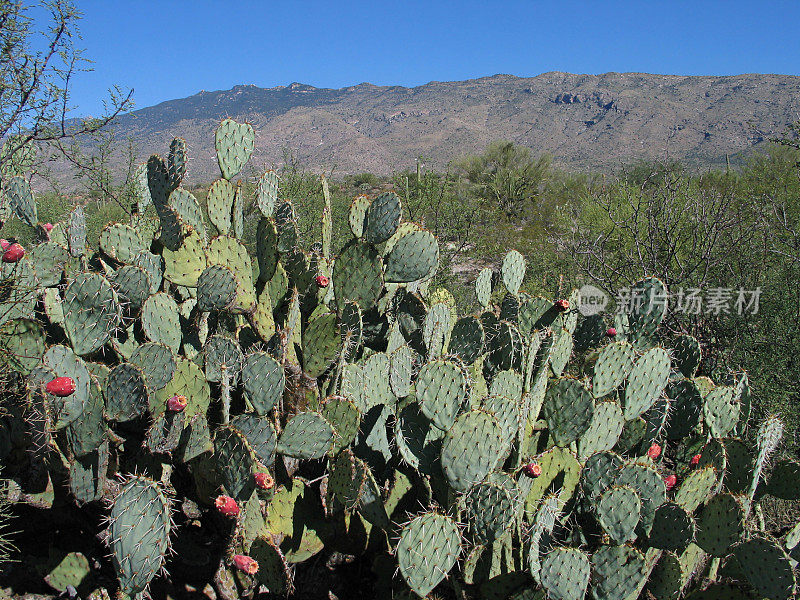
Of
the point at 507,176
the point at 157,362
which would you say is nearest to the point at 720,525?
the point at 157,362

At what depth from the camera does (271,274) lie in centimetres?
290

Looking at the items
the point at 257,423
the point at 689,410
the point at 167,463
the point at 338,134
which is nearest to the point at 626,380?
the point at 689,410

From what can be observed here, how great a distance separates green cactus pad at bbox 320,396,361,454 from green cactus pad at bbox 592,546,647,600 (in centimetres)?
110

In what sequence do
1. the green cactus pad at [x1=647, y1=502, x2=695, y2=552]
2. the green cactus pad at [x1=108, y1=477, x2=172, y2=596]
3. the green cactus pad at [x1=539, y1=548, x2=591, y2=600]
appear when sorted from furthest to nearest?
the green cactus pad at [x1=647, y1=502, x2=695, y2=552], the green cactus pad at [x1=539, y1=548, x2=591, y2=600], the green cactus pad at [x1=108, y1=477, x2=172, y2=596]

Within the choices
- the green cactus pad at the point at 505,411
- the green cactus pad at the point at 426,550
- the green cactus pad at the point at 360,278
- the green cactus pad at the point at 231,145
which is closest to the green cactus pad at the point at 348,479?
the green cactus pad at the point at 426,550

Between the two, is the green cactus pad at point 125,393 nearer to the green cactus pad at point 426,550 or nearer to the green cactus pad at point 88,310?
the green cactus pad at point 88,310

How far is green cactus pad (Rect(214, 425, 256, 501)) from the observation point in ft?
6.71

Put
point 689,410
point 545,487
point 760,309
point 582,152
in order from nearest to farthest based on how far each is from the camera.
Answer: point 545,487 < point 689,410 < point 760,309 < point 582,152

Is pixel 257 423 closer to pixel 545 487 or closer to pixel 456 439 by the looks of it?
pixel 456 439

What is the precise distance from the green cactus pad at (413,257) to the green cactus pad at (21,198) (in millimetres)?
2474

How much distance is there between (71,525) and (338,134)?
9529 centimetres

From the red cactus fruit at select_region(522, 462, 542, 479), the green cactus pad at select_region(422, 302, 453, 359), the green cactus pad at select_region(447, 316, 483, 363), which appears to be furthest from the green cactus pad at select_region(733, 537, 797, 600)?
the green cactus pad at select_region(422, 302, 453, 359)

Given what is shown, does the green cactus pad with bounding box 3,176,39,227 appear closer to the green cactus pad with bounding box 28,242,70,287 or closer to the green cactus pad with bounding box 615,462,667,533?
the green cactus pad with bounding box 28,242,70,287

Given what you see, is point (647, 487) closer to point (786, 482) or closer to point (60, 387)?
point (786, 482)
